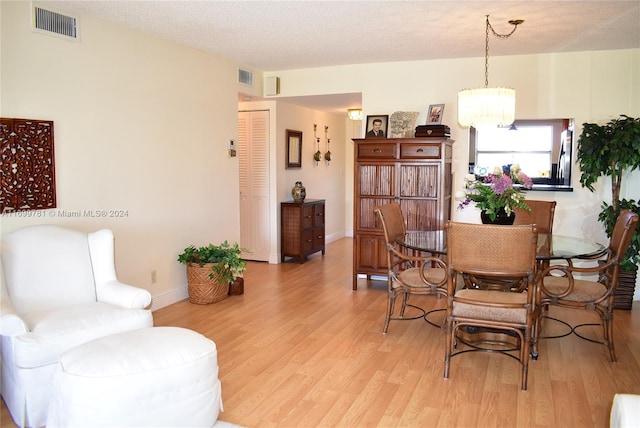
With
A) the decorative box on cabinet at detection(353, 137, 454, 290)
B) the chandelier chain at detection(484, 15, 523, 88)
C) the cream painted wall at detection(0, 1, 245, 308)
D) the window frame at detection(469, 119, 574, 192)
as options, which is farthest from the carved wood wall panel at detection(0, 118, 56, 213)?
the window frame at detection(469, 119, 574, 192)

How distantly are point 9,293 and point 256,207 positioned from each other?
414 cm

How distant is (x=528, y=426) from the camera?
2.69 m

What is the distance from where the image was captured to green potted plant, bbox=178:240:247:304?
4855mm

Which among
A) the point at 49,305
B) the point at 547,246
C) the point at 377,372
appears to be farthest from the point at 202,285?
the point at 547,246

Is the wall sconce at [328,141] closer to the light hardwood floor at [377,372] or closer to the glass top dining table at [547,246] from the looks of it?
the light hardwood floor at [377,372]

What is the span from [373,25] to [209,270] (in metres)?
2.53

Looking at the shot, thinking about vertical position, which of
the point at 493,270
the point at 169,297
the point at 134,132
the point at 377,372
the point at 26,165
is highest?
the point at 134,132

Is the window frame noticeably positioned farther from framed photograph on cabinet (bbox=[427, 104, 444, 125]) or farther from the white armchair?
the white armchair

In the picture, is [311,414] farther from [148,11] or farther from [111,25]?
[111,25]

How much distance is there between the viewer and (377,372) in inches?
133

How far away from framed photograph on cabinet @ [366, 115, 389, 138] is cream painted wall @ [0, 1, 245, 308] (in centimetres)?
148

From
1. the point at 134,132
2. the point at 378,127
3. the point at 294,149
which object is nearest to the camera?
the point at 134,132

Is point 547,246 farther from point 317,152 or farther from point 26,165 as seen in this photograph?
point 317,152

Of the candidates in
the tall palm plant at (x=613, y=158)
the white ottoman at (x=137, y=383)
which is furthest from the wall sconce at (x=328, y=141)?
the white ottoman at (x=137, y=383)
